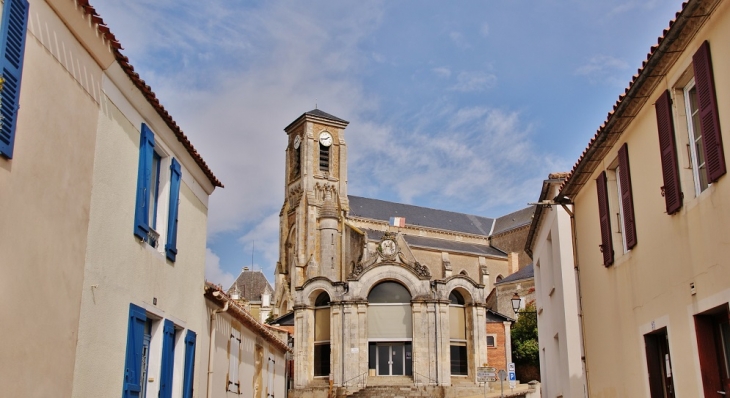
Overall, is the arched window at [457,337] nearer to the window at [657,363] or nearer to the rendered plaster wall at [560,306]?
the rendered plaster wall at [560,306]

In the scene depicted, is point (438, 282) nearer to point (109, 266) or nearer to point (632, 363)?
point (632, 363)

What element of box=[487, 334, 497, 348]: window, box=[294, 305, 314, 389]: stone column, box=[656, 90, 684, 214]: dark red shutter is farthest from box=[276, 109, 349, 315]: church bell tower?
box=[656, 90, 684, 214]: dark red shutter

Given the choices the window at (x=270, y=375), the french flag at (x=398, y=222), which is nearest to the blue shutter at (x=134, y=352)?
the window at (x=270, y=375)

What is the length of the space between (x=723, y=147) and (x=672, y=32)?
1.55 m

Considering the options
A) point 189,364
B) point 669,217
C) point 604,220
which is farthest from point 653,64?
point 189,364

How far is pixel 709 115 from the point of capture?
8047mm

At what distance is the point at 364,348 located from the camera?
124 ft

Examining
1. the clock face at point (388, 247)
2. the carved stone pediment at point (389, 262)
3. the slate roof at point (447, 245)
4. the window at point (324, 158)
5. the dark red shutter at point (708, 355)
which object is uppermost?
the window at point (324, 158)

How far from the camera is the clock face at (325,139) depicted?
3068 inches

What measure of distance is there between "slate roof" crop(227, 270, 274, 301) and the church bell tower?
26.8 meters

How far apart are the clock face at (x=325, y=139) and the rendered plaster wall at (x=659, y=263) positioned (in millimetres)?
64550

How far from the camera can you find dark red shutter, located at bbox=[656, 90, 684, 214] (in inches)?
361

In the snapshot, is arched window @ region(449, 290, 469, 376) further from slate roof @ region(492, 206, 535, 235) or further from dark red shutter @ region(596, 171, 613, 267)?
slate roof @ region(492, 206, 535, 235)

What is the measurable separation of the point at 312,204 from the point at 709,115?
65.2 metres
